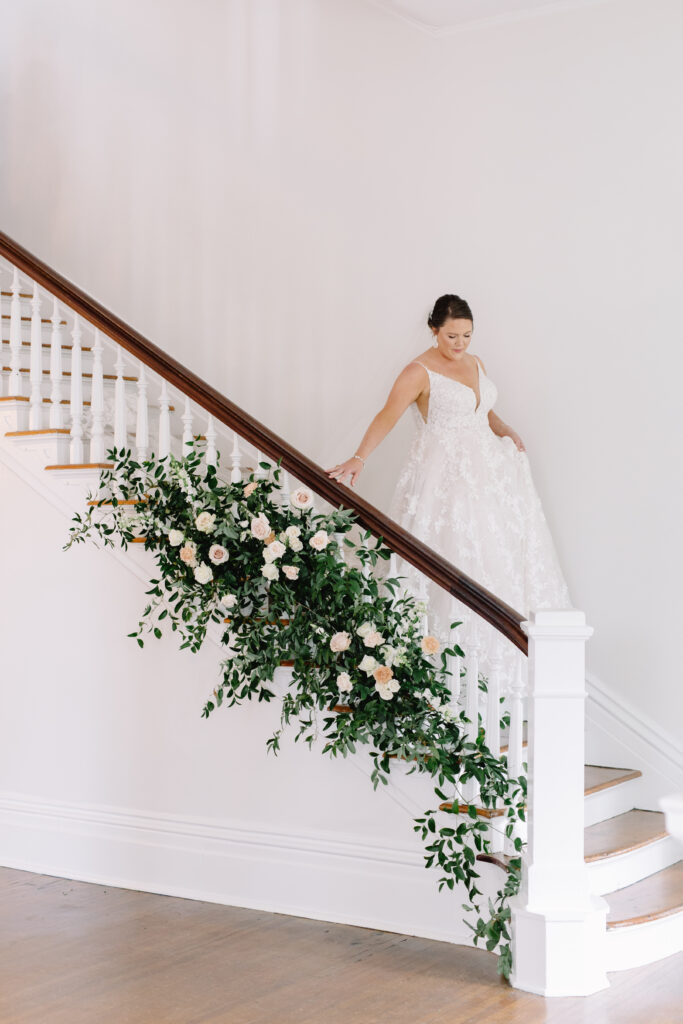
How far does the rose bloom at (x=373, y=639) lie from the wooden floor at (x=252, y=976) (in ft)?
3.23

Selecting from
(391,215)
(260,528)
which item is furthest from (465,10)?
(260,528)

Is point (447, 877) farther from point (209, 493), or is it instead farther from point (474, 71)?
point (474, 71)

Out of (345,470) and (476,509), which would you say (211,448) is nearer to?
(345,470)

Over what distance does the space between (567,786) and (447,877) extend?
61 centimetres

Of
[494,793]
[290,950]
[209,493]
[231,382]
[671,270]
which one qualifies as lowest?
[290,950]

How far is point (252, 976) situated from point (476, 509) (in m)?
1.94

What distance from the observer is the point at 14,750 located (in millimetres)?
4562

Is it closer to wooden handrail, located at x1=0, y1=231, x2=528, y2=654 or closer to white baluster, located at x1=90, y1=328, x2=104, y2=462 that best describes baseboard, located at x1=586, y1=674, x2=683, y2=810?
wooden handrail, located at x1=0, y1=231, x2=528, y2=654

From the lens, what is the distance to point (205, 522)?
155 inches

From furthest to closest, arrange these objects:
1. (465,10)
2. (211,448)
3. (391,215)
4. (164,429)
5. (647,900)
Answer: (391,215) < (465,10) < (164,429) < (211,448) < (647,900)

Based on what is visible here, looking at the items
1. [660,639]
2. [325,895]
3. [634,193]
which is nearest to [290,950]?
[325,895]

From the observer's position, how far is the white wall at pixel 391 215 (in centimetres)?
473

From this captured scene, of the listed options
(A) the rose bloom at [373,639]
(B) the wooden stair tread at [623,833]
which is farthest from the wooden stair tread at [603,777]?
(A) the rose bloom at [373,639]

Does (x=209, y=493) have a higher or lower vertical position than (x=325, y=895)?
higher
